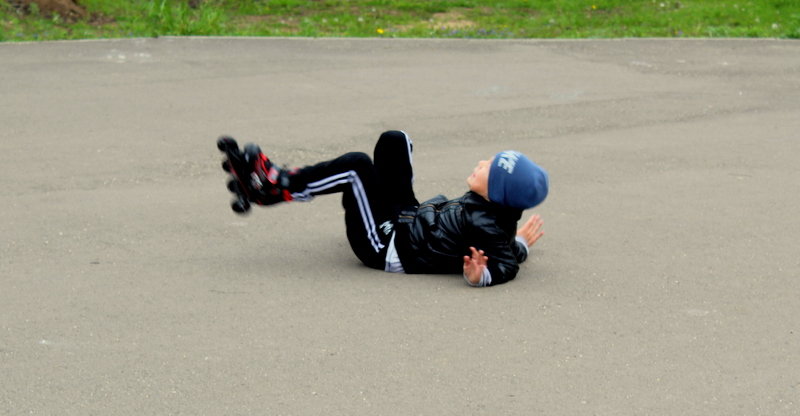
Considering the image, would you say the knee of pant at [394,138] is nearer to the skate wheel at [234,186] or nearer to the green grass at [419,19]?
the skate wheel at [234,186]

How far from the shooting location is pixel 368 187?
5754 millimetres

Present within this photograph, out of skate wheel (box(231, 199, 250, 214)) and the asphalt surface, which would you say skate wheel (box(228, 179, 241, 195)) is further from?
the asphalt surface

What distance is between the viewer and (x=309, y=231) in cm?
659

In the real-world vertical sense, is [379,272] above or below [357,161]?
below

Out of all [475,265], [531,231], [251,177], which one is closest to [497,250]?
[475,265]

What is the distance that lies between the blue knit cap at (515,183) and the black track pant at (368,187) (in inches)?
24.3

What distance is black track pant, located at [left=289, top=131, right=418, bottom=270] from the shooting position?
573 cm

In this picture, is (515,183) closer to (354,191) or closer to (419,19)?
(354,191)

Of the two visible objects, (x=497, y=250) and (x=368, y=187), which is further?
(x=368, y=187)

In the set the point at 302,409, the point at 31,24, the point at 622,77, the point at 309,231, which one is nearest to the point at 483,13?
the point at 622,77

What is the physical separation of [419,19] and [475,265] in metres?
9.71

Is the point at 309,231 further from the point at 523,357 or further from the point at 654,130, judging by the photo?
the point at 654,130

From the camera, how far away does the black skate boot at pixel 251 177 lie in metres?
5.51

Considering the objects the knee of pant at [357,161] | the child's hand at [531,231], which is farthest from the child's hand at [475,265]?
the knee of pant at [357,161]
